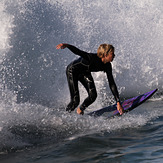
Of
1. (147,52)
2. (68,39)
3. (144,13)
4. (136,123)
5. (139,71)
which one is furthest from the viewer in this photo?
(144,13)

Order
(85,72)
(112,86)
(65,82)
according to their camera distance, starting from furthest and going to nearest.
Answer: (65,82) < (85,72) < (112,86)

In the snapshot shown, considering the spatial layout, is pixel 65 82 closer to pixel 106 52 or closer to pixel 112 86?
pixel 112 86

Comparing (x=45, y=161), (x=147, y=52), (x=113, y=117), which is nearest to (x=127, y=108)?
(x=113, y=117)

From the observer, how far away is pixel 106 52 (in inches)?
228

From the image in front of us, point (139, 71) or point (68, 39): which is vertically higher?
point (68, 39)

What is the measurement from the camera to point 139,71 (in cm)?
1384

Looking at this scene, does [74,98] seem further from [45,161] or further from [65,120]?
[45,161]

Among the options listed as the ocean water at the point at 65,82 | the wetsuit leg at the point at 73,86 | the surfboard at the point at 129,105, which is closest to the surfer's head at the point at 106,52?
the wetsuit leg at the point at 73,86

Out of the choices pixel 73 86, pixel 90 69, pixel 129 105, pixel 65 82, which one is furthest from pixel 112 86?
pixel 65 82

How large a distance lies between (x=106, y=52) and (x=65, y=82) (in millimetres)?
6284

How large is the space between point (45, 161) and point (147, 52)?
11.6 m

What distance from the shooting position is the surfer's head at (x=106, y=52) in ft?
18.9

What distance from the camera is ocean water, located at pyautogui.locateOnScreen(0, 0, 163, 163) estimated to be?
15.6 feet

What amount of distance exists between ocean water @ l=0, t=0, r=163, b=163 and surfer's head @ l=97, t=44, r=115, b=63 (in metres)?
1.39
